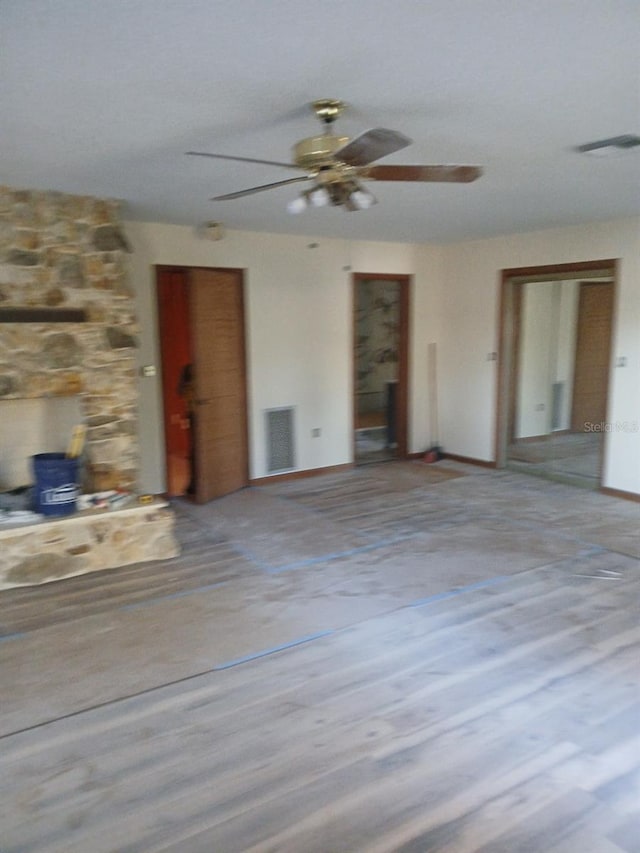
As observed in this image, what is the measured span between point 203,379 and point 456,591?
2.86m

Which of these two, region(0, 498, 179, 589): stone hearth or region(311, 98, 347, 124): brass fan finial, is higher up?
region(311, 98, 347, 124): brass fan finial

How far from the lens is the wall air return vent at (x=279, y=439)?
6.08 meters

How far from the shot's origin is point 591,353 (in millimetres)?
6246

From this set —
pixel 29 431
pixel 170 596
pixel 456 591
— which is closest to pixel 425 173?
pixel 456 591

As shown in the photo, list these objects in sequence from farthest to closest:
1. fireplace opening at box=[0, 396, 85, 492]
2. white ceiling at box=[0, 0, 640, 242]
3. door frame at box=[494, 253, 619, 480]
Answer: door frame at box=[494, 253, 619, 480] < fireplace opening at box=[0, 396, 85, 492] < white ceiling at box=[0, 0, 640, 242]

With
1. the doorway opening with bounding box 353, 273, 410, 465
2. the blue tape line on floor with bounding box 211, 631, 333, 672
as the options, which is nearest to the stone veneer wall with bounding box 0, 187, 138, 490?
the blue tape line on floor with bounding box 211, 631, 333, 672

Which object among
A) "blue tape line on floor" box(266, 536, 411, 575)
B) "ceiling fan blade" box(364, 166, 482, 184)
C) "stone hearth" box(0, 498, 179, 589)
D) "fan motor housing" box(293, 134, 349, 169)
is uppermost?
"fan motor housing" box(293, 134, 349, 169)

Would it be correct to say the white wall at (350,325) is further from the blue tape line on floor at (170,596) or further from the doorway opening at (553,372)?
the blue tape line on floor at (170,596)

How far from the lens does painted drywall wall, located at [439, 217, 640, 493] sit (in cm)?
536

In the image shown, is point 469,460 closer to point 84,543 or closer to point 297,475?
point 297,475

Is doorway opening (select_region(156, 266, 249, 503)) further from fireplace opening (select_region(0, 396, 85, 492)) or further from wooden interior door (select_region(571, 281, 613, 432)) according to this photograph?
wooden interior door (select_region(571, 281, 613, 432))

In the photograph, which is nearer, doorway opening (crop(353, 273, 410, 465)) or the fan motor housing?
the fan motor housing

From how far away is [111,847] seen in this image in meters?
1.90

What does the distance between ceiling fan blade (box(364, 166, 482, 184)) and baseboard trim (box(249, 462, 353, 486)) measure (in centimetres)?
372
